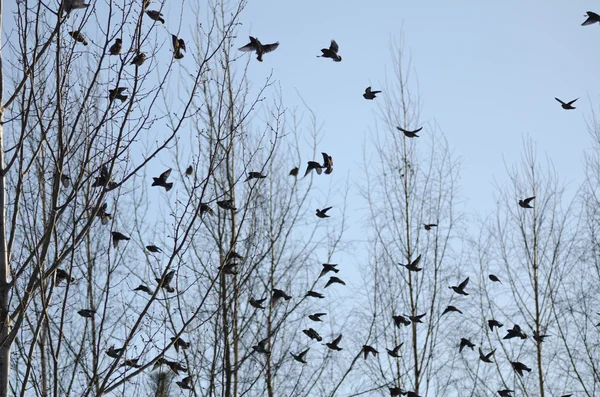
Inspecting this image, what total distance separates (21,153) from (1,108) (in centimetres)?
28

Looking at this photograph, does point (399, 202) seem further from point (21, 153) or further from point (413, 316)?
point (21, 153)

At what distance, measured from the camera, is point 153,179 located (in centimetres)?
531

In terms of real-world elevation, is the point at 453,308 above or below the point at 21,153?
above

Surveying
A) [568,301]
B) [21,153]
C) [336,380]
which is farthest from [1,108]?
[568,301]

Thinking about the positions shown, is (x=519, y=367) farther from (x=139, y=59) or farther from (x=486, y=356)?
(x=139, y=59)

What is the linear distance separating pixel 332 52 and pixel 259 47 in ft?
3.52

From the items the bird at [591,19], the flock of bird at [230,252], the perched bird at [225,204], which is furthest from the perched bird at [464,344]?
the perched bird at [225,204]

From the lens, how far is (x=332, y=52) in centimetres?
683

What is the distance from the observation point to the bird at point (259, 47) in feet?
19.3

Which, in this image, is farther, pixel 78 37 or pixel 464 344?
pixel 464 344

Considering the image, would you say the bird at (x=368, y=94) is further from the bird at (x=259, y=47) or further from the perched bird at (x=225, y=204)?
the perched bird at (x=225, y=204)

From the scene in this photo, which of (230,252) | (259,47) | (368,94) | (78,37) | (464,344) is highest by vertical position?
(368,94)

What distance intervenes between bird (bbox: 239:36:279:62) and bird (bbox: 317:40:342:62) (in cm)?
96

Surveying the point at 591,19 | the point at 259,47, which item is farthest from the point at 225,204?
the point at 591,19
